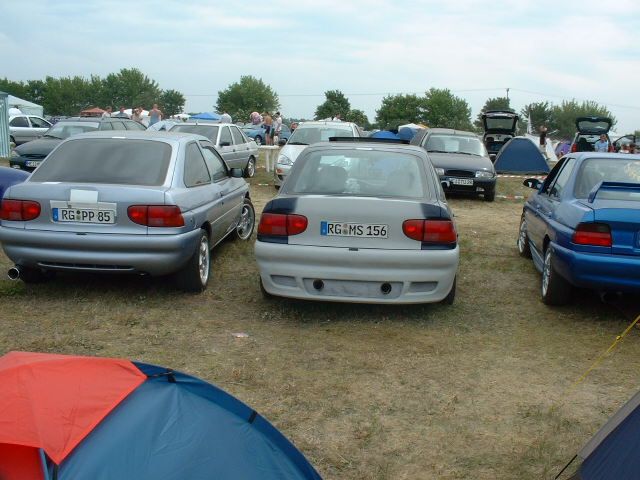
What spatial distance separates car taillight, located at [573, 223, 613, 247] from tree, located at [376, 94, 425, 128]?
80.5 m

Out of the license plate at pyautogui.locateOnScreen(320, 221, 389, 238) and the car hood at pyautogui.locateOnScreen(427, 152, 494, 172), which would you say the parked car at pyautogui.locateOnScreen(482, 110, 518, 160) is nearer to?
the car hood at pyautogui.locateOnScreen(427, 152, 494, 172)

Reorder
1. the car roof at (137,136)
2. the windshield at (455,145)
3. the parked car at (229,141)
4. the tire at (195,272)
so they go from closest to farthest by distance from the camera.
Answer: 1. the tire at (195,272)
2. the car roof at (137,136)
3. the windshield at (455,145)
4. the parked car at (229,141)

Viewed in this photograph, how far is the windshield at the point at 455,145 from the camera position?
14742mm

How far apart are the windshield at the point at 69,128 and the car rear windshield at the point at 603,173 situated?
494 inches

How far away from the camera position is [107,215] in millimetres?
5582

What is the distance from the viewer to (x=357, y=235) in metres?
5.32

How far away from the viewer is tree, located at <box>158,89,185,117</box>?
4719 inches

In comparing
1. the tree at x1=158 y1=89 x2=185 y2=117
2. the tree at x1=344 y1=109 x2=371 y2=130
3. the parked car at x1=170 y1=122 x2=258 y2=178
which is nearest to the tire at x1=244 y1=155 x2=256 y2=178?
the parked car at x1=170 y1=122 x2=258 y2=178

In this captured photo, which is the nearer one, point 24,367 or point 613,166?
point 24,367

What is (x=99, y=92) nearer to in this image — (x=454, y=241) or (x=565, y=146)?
(x=565, y=146)

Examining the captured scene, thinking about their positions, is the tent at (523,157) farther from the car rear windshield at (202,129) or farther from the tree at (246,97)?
the tree at (246,97)

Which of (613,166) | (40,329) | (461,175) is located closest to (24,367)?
(40,329)

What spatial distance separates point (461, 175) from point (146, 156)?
8.90 metres

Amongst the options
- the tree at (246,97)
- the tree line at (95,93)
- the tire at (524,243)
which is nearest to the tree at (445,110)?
the tree at (246,97)
